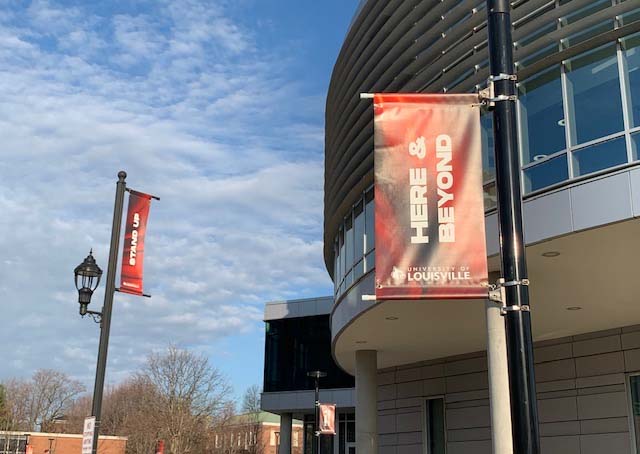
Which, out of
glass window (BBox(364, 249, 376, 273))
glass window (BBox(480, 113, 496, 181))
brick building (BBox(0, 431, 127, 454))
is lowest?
brick building (BBox(0, 431, 127, 454))

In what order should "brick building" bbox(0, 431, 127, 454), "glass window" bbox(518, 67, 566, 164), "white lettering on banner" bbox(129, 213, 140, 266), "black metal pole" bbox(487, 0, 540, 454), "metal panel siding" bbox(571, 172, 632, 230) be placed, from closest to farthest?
"black metal pole" bbox(487, 0, 540, 454), "metal panel siding" bbox(571, 172, 632, 230), "glass window" bbox(518, 67, 566, 164), "white lettering on banner" bbox(129, 213, 140, 266), "brick building" bbox(0, 431, 127, 454)

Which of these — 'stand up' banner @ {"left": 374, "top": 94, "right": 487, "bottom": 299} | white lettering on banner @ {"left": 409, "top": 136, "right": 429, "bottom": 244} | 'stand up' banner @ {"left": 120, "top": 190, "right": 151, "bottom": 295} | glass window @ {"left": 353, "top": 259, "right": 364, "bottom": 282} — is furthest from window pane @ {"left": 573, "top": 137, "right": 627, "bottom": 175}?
'stand up' banner @ {"left": 120, "top": 190, "right": 151, "bottom": 295}

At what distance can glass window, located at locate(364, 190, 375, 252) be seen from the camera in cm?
1674

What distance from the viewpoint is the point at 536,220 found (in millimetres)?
11141

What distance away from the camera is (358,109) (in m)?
18.4

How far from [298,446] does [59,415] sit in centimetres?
2821

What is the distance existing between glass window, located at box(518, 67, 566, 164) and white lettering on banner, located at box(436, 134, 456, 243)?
6.29 meters

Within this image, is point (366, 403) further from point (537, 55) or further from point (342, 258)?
point (537, 55)

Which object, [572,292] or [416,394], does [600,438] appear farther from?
[416,394]

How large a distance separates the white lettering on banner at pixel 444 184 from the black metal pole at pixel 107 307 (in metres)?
6.76

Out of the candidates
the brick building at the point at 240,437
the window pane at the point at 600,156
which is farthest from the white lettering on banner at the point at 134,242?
the brick building at the point at 240,437

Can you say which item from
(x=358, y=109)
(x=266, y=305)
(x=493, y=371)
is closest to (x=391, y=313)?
(x=493, y=371)

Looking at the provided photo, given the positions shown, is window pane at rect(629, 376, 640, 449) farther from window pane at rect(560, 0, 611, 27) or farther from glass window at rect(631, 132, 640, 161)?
window pane at rect(560, 0, 611, 27)

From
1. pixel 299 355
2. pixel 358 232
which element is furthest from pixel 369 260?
pixel 299 355
